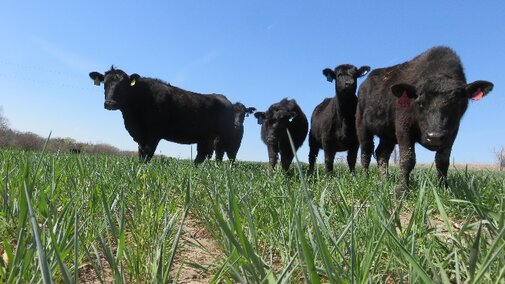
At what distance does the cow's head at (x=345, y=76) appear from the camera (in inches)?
385

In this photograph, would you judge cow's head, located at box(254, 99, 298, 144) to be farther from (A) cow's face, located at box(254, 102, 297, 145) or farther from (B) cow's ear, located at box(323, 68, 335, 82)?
(B) cow's ear, located at box(323, 68, 335, 82)

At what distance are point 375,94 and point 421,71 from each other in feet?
3.73

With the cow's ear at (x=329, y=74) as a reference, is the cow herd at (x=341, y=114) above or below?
below

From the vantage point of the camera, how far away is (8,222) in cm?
211

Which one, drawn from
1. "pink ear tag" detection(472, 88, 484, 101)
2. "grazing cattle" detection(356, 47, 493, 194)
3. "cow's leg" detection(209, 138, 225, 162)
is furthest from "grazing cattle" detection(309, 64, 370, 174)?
"cow's leg" detection(209, 138, 225, 162)

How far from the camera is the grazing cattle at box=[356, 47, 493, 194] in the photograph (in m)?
5.58

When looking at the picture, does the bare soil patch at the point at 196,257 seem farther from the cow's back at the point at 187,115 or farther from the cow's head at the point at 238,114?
the cow's head at the point at 238,114

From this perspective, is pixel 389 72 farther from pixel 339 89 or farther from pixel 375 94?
pixel 339 89

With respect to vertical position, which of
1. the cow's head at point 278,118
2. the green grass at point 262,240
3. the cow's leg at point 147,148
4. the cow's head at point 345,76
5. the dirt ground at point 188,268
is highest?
the cow's head at point 345,76

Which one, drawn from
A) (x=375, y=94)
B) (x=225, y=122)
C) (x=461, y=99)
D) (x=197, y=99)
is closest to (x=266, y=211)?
(x=461, y=99)

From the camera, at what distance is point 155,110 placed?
12.7 metres

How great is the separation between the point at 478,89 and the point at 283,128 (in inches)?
249

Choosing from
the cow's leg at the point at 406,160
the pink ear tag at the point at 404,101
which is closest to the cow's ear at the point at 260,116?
the pink ear tag at the point at 404,101

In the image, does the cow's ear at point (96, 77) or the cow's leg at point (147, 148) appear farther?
the cow's ear at point (96, 77)
